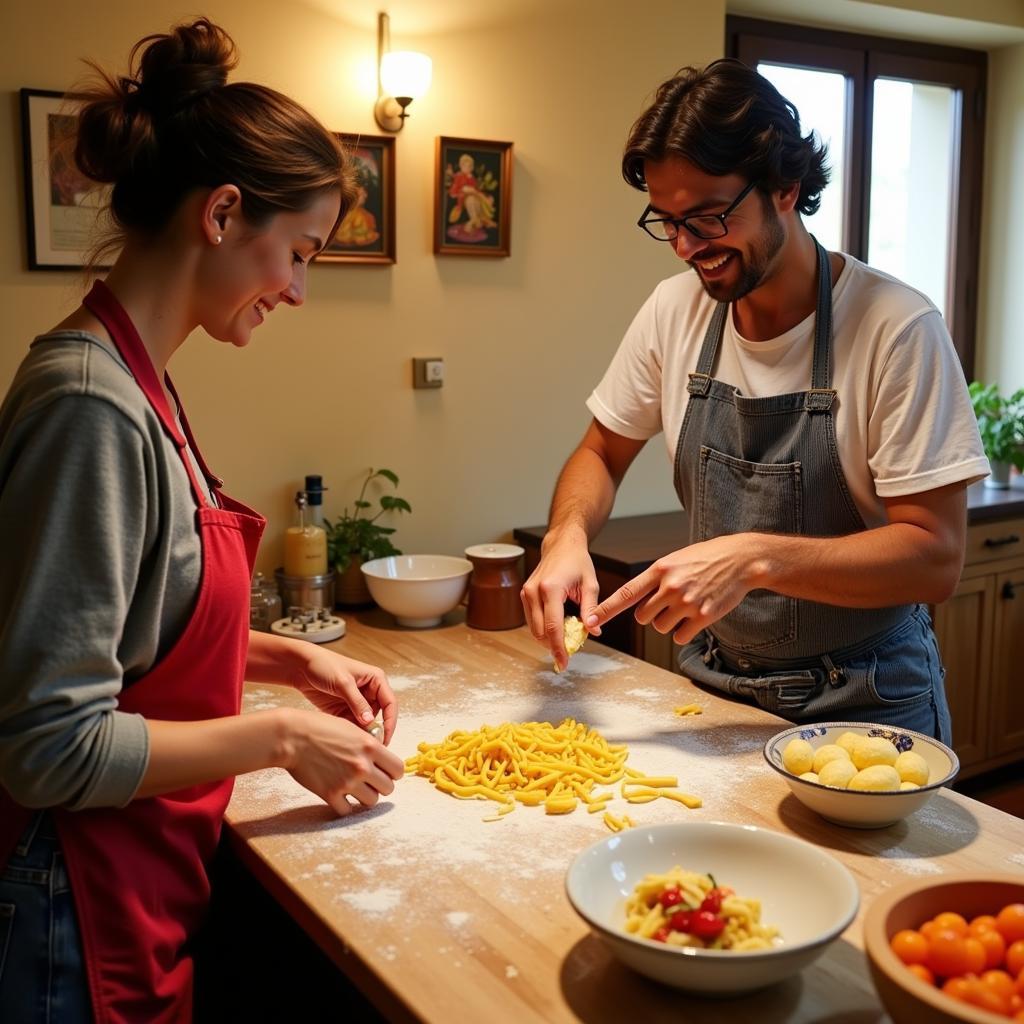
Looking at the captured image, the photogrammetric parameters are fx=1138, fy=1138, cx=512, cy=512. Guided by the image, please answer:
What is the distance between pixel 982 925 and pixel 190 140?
1133 mm

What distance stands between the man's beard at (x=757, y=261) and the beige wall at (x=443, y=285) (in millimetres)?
1087

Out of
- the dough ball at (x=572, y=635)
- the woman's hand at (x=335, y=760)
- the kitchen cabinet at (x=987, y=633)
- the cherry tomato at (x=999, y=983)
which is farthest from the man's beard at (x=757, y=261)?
the kitchen cabinet at (x=987, y=633)

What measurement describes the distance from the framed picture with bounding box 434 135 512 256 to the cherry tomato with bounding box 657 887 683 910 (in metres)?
1.98

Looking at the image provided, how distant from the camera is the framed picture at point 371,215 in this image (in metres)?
2.62

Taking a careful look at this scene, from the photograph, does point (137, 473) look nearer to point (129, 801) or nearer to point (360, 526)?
point (129, 801)

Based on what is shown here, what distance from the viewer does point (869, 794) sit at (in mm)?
1339

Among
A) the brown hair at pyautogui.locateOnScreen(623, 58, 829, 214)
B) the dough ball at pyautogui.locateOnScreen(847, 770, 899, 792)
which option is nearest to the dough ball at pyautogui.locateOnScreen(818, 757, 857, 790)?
the dough ball at pyautogui.locateOnScreen(847, 770, 899, 792)

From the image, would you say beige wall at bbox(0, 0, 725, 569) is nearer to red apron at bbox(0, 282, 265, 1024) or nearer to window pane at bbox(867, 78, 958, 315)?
window pane at bbox(867, 78, 958, 315)

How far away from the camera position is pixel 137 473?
3.74 feet

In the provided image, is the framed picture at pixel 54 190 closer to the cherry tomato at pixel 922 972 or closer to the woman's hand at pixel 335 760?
the woman's hand at pixel 335 760

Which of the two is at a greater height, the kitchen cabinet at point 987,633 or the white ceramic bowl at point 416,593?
the white ceramic bowl at point 416,593

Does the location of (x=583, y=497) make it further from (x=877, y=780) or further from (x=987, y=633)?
(x=987, y=633)

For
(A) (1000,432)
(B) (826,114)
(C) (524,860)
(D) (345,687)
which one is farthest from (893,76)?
(C) (524,860)

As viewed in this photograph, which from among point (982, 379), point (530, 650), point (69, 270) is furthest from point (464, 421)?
point (982, 379)
